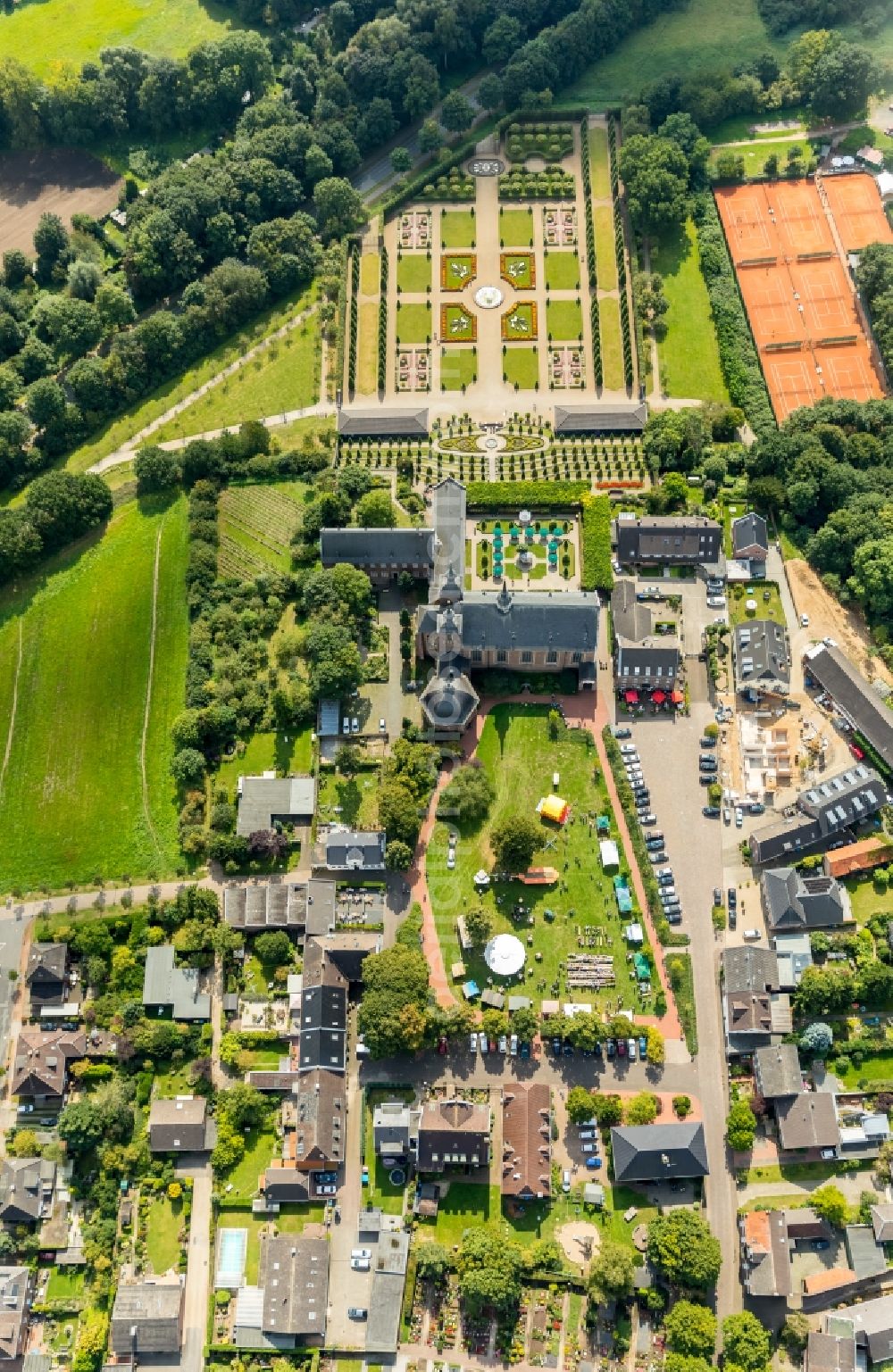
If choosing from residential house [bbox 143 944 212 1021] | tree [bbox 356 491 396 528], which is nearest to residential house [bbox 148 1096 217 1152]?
residential house [bbox 143 944 212 1021]

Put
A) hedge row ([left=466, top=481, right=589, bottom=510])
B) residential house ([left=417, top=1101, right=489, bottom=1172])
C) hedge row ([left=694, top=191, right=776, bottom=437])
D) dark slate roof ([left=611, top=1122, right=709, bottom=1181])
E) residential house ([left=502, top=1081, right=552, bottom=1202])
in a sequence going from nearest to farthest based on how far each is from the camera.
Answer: dark slate roof ([left=611, top=1122, right=709, bottom=1181]) < residential house ([left=502, top=1081, right=552, bottom=1202]) < residential house ([left=417, top=1101, right=489, bottom=1172]) < hedge row ([left=466, top=481, right=589, bottom=510]) < hedge row ([left=694, top=191, right=776, bottom=437])

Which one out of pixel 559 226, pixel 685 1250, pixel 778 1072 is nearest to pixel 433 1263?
pixel 685 1250

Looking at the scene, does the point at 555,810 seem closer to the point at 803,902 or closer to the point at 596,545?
the point at 803,902

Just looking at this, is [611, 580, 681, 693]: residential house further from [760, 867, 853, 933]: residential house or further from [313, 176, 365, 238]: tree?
[313, 176, 365, 238]: tree

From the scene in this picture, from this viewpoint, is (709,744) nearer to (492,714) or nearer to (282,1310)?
(492,714)

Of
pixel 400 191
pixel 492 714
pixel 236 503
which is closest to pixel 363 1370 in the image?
pixel 492 714

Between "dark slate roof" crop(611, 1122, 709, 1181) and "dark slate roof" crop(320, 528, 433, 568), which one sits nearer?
"dark slate roof" crop(611, 1122, 709, 1181)

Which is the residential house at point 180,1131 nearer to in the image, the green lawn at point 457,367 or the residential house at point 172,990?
the residential house at point 172,990
